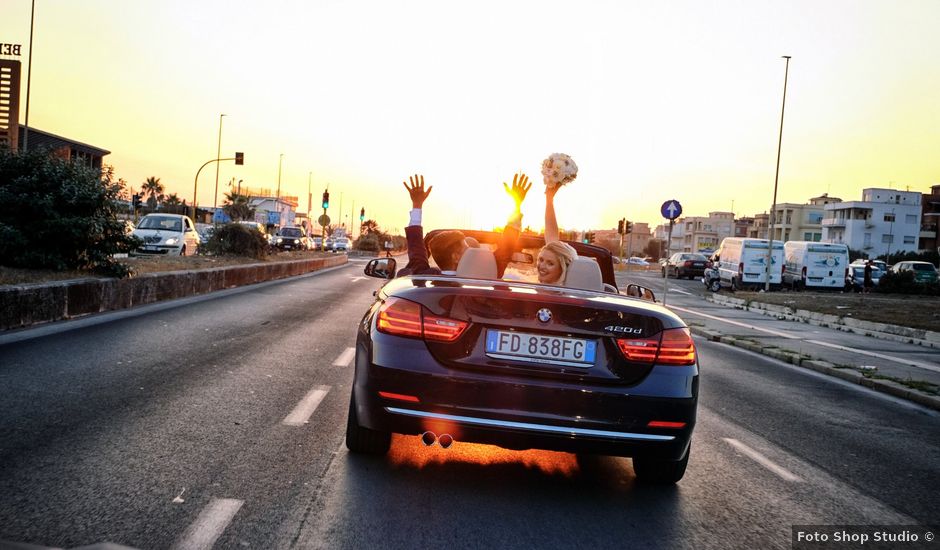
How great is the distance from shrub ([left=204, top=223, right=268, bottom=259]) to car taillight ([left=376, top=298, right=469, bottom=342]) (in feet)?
81.8

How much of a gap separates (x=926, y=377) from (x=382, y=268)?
838 centimetres

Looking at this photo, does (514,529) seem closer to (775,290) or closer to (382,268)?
(382,268)

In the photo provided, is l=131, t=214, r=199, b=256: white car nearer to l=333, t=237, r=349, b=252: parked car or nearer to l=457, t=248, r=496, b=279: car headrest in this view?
l=457, t=248, r=496, b=279: car headrest

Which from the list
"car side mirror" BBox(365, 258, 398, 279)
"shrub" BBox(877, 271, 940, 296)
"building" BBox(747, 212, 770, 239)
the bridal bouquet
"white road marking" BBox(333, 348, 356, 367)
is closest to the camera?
the bridal bouquet

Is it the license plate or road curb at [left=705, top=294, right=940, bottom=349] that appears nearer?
the license plate

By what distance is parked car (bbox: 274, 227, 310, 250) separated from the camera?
1975 inches

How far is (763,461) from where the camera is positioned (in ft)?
16.1

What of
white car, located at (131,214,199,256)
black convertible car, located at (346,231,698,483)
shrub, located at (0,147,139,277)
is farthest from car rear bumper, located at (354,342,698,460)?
white car, located at (131,214,199,256)

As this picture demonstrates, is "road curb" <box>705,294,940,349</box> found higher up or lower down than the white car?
lower down

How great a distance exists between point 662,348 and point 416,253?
82.8 inches

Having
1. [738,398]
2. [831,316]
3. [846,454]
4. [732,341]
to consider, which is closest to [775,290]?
[831,316]

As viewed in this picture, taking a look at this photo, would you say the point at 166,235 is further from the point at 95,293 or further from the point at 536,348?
the point at 536,348

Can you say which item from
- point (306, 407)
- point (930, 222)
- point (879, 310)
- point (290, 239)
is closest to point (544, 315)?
point (306, 407)

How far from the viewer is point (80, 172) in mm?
12508
